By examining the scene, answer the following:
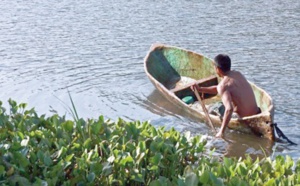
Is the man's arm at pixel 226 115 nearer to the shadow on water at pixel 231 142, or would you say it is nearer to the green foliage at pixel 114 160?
the shadow on water at pixel 231 142

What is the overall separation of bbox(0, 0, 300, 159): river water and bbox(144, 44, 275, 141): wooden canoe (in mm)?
282

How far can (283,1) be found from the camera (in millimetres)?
18766

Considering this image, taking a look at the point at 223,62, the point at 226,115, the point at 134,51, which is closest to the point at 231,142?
the point at 226,115

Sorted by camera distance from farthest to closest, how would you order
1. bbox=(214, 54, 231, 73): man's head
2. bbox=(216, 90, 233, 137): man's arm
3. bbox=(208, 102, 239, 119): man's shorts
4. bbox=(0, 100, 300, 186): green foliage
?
bbox=(208, 102, 239, 119): man's shorts, bbox=(214, 54, 231, 73): man's head, bbox=(216, 90, 233, 137): man's arm, bbox=(0, 100, 300, 186): green foliage

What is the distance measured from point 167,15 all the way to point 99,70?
222 inches

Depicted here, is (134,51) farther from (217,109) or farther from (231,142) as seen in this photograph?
(231,142)

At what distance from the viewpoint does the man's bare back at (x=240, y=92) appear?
26.6ft

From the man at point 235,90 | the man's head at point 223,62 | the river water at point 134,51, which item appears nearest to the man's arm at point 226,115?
the man at point 235,90

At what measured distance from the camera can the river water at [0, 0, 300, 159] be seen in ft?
31.5

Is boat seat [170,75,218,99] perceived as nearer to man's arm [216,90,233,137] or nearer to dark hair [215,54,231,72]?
dark hair [215,54,231,72]

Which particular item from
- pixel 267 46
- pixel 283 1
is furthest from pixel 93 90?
pixel 283 1

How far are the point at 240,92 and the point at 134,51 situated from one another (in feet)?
17.7

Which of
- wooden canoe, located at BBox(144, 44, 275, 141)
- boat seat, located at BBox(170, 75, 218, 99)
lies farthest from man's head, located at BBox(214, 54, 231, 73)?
boat seat, located at BBox(170, 75, 218, 99)

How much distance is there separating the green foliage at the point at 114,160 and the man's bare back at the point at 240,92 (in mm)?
3618
